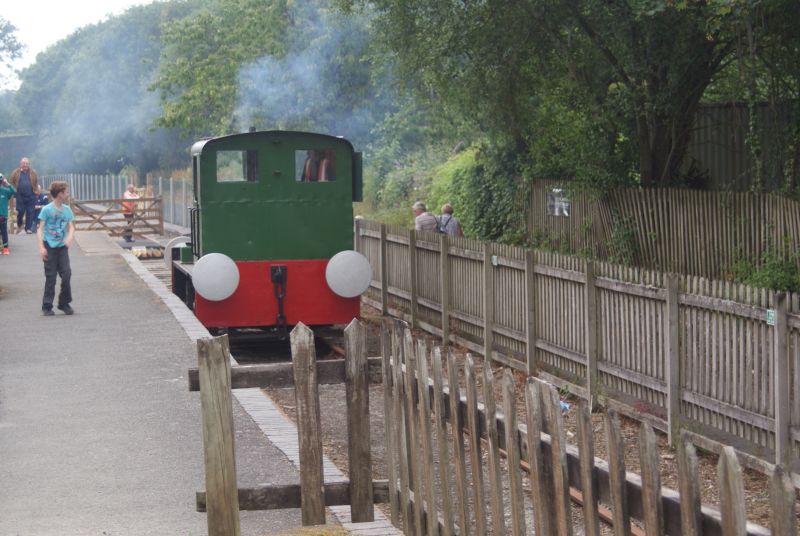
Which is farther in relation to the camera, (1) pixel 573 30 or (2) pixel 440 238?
(1) pixel 573 30

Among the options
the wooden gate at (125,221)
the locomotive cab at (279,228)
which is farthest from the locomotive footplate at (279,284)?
the wooden gate at (125,221)

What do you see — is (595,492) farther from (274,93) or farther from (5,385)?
(274,93)

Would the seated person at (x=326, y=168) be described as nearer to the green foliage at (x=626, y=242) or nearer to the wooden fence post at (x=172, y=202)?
the green foliage at (x=626, y=242)

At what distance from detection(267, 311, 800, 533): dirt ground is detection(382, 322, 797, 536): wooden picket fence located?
1.64m

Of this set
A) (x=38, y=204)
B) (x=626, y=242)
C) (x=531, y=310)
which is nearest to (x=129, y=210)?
(x=38, y=204)

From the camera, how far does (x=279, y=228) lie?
1441 cm

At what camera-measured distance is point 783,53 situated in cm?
1495

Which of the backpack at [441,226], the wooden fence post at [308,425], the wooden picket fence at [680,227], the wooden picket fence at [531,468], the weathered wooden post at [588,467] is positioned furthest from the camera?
the backpack at [441,226]

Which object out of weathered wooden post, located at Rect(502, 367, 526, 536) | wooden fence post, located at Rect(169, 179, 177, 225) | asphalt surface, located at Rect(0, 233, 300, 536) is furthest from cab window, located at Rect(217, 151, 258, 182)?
wooden fence post, located at Rect(169, 179, 177, 225)

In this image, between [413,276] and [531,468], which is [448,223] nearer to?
[413,276]

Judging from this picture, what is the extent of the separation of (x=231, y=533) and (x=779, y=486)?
3.14 m

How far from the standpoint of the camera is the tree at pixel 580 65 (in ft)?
52.4

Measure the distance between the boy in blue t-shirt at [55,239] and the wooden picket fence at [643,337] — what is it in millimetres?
4736

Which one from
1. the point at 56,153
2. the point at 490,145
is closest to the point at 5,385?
the point at 490,145
